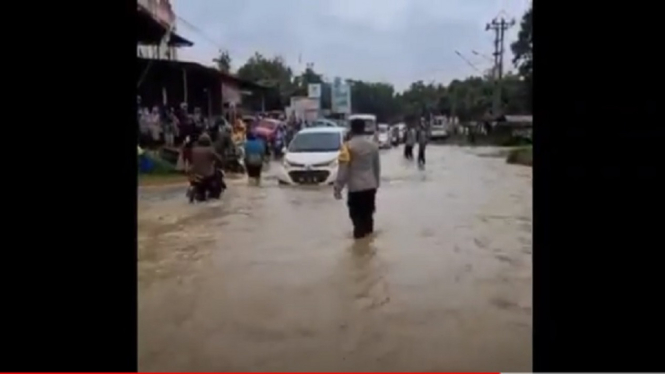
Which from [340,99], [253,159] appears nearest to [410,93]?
[340,99]

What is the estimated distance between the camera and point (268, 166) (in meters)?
24.8

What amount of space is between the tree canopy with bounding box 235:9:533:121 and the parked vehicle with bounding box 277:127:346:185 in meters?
12.9

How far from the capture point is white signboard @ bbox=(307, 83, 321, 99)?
127 ft

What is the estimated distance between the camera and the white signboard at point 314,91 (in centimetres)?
3862

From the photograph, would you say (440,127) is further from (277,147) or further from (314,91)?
(277,147)

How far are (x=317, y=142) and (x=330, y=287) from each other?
1087 centimetres

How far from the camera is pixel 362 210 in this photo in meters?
11.0

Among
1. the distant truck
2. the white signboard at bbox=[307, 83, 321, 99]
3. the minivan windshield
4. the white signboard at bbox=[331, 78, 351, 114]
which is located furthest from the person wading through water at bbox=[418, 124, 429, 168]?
the distant truck
